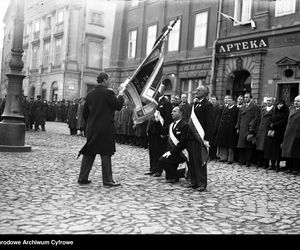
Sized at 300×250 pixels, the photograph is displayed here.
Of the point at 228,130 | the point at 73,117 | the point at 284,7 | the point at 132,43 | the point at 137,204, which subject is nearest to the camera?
the point at 137,204

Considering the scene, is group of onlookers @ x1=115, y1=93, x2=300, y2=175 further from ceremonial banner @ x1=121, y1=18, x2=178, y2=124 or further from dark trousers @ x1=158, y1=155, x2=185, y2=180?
dark trousers @ x1=158, y1=155, x2=185, y2=180

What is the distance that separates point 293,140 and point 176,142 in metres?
3.61

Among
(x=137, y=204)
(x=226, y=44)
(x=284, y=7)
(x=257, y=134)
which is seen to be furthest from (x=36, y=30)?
(x=137, y=204)

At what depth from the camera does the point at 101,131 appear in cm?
688

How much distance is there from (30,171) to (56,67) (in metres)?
34.2

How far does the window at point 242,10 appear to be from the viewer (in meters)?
20.0

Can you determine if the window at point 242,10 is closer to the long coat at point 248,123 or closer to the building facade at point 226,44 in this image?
the building facade at point 226,44

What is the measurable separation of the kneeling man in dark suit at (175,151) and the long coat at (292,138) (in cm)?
329

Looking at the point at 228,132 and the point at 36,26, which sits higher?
the point at 36,26

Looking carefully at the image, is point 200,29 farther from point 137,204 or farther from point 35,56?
point 35,56

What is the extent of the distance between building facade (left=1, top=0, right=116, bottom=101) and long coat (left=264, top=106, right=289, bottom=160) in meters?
30.8

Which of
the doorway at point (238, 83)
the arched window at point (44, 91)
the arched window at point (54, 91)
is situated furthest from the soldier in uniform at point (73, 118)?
the arched window at point (44, 91)
